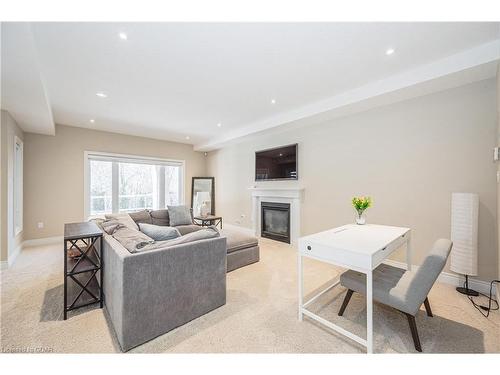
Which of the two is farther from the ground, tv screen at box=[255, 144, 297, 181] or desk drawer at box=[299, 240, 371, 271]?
tv screen at box=[255, 144, 297, 181]

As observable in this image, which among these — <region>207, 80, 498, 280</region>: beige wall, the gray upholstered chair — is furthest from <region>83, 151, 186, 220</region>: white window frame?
the gray upholstered chair

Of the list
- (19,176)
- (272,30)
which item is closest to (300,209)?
(272,30)

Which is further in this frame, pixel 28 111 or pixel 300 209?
pixel 300 209

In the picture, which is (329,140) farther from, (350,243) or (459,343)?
(459,343)

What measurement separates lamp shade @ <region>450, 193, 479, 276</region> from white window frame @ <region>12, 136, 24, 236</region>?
6.65m

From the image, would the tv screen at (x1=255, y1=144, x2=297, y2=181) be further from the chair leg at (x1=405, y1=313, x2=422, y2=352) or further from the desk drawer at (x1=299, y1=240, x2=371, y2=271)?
the chair leg at (x1=405, y1=313, x2=422, y2=352)

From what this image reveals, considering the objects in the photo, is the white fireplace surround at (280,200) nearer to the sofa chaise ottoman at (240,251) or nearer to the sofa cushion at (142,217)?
the sofa chaise ottoman at (240,251)

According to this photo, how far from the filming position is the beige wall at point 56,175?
4.35 m

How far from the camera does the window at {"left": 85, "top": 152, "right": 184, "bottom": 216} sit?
17.0 feet

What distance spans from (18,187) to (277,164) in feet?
17.0

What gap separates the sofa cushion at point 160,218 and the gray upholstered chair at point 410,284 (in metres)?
3.54

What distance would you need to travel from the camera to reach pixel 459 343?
161cm

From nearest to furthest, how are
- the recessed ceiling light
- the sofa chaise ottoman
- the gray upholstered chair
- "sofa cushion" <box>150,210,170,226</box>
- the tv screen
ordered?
1. the gray upholstered chair
2. the recessed ceiling light
3. the sofa chaise ottoman
4. "sofa cushion" <box>150,210,170,226</box>
5. the tv screen
